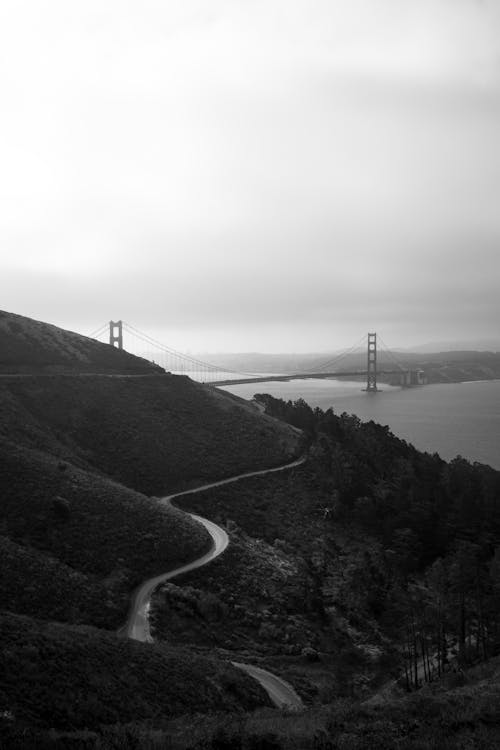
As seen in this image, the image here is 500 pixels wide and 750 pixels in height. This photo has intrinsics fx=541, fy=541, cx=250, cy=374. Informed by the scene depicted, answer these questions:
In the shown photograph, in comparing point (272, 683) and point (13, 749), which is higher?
point (13, 749)

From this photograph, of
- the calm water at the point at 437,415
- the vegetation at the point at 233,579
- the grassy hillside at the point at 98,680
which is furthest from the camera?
the calm water at the point at 437,415

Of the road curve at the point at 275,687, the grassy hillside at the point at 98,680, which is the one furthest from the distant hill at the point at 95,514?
the road curve at the point at 275,687

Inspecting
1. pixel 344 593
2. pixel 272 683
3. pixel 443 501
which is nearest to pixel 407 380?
pixel 443 501

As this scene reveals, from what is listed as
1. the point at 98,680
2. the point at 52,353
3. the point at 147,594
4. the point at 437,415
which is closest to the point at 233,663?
the point at 147,594

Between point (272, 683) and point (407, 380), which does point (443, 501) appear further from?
point (407, 380)

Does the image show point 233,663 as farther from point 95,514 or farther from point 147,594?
point 95,514

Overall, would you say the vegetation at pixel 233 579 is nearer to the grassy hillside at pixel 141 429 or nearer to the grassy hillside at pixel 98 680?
the grassy hillside at pixel 98 680
